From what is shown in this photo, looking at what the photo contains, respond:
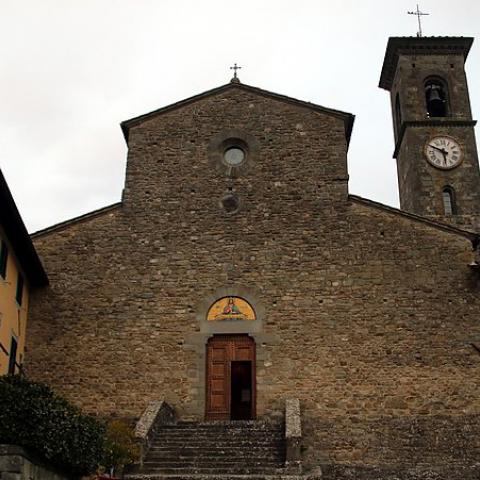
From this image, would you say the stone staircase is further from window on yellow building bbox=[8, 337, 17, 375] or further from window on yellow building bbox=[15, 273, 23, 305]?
window on yellow building bbox=[15, 273, 23, 305]

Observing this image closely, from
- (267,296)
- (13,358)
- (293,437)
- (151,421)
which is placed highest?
(267,296)

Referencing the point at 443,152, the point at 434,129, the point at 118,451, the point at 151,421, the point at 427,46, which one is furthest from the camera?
the point at 427,46

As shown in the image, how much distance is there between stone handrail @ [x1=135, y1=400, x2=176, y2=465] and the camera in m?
15.4

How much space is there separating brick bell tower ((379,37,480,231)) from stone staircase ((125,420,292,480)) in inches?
489

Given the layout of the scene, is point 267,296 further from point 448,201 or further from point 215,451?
point 448,201

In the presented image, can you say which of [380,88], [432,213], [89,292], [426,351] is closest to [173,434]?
[89,292]

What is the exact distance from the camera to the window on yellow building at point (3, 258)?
16.6m

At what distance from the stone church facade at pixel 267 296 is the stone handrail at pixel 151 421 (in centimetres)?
48

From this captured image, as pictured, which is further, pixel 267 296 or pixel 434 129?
pixel 434 129

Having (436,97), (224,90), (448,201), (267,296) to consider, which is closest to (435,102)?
(436,97)

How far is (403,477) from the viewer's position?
15.5m

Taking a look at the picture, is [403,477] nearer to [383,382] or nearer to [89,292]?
[383,382]

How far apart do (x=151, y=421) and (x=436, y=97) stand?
720 inches

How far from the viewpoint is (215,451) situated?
51.3ft
